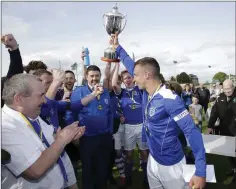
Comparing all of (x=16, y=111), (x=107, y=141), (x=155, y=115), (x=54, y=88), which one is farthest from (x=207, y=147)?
(x=16, y=111)

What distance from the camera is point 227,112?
556cm

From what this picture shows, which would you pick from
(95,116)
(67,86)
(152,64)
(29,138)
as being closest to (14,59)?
(29,138)

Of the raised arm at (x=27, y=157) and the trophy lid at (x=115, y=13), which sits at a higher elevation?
the trophy lid at (x=115, y=13)

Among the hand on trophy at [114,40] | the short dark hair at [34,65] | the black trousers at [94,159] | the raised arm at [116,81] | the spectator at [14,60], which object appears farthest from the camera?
the raised arm at [116,81]

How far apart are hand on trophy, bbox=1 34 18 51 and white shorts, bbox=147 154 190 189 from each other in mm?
2004

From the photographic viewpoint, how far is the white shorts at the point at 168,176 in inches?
112

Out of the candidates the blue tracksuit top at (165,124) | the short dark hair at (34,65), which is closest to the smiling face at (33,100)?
the blue tracksuit top at (165,124)

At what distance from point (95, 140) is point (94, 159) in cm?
31

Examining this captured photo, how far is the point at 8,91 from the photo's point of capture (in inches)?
78.2

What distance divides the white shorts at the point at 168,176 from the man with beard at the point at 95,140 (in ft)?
4.22

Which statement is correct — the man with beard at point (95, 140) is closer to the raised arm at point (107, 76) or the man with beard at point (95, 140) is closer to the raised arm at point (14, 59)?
the raised arm at point (107, 76)

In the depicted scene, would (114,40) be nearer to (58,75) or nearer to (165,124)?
(58,75)

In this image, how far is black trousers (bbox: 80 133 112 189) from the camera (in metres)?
4.06

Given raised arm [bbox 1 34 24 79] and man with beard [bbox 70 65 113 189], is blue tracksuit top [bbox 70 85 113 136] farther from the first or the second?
raised arm [bbox 1 34 24 79]
